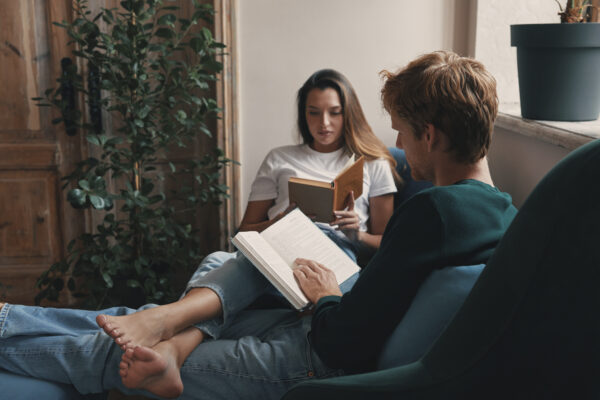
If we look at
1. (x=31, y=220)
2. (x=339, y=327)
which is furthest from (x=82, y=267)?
(x=339, y=327)

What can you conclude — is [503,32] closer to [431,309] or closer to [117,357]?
[431,309]

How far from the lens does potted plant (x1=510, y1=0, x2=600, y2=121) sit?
158cm

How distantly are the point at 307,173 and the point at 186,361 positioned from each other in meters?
1.10

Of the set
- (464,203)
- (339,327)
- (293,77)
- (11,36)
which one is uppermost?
(11,36)

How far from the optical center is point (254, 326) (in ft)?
4.66

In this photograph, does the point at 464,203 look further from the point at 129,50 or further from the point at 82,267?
the point at 82,267

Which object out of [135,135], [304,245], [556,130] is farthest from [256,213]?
[556,130]

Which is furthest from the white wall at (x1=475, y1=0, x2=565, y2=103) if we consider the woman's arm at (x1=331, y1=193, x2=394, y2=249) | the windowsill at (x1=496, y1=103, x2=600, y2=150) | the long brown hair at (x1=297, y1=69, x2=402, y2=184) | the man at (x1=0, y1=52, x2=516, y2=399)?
the man at (x1=0, y1=52, x2=516, y2=399)

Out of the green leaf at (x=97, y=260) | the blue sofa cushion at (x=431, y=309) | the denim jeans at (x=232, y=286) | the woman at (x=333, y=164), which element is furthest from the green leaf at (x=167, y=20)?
the blue sofa cushion at (x=431, y=309)

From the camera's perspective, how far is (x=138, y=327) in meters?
1.27

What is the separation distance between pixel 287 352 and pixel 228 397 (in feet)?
0.51

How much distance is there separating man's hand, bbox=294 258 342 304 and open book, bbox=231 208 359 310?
16 mm

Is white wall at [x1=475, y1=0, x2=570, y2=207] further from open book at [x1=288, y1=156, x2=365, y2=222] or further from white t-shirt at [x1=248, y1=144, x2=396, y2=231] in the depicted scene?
open book at [x1=288, y1=156, x2=365, y2=222]

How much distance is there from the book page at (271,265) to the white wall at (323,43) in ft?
3.92
